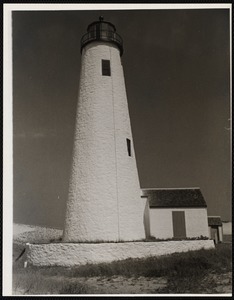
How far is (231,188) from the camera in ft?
33.3

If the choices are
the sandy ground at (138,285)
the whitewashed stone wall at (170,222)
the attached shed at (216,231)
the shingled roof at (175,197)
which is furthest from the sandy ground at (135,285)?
the attached shed at (216,231)

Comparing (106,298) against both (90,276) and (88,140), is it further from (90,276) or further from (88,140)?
(88,140)

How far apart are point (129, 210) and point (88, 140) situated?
311 cm

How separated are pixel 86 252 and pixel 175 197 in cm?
717

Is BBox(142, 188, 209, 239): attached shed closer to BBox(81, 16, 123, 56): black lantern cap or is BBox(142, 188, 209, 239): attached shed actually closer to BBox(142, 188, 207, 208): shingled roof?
BBox(142, 188, 207, 208): shingled roof

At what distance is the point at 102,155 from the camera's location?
1337cm

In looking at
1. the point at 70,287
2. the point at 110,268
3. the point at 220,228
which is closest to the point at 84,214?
the point at 110,268

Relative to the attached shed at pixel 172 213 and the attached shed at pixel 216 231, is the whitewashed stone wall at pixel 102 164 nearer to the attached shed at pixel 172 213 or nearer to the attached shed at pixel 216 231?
the attached shed at pixel 172 213

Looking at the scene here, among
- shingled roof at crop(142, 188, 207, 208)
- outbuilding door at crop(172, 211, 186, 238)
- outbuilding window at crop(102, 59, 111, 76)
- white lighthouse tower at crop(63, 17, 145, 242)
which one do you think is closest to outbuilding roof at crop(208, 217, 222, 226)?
outbuilding door at crop(172, 211, 186, 238)

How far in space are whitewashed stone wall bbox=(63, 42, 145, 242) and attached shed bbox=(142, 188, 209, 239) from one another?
2715mm

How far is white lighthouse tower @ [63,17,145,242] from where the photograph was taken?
12852 mm

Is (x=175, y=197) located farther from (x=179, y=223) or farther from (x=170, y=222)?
(x=179, y=223)

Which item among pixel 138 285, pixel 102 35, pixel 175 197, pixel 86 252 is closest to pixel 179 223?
pixel 175 197

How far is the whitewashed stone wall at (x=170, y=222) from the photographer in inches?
642
